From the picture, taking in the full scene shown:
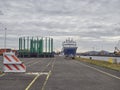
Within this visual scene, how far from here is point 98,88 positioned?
495 inches

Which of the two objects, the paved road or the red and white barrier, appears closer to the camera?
the paved road

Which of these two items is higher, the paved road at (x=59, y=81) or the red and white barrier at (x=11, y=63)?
the red and white barrier at (x=11, y=63)

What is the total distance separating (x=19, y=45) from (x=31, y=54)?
8970 mm

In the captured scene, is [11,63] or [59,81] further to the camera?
[11,63]

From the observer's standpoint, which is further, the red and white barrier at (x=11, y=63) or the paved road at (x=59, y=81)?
the red and white barrier at (x=11, y=63)

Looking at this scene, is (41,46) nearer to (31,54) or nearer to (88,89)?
(31,54)

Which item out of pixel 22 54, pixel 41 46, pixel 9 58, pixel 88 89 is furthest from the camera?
pixel 41 46

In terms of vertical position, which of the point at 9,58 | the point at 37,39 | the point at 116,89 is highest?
the point at 37,39

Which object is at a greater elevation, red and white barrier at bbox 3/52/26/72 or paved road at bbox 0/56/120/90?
red and white barrier at bbox 3/52/26/72

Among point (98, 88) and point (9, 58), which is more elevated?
point (9, 58)

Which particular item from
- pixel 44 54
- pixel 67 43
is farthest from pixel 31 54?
pixel 67 43

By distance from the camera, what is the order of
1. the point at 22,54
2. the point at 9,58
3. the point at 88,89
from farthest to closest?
the point at 22,54
the point at 9,58
the point at 88,89

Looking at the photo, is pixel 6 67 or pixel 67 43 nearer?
pixel 6 67

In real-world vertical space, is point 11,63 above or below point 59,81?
above
